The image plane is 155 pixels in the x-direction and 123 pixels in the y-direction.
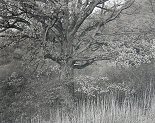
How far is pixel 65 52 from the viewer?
11312 mm

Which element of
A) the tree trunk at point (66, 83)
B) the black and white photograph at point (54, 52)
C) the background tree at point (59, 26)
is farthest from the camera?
the tree trunk at point (66, 83)

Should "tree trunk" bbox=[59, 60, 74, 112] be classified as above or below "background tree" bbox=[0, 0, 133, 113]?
below

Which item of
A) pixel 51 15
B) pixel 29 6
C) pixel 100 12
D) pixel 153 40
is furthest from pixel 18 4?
pixel 153 40

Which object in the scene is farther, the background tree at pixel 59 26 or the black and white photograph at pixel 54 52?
the black and white photograph at pixel 54 52

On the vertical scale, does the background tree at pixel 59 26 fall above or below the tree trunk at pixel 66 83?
above

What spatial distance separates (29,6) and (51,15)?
71 centimetres

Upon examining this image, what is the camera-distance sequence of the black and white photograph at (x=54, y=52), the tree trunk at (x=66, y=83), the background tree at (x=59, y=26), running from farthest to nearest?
the tree trunk at (x=66, y=83)
the black and white photograph at (x=54, y=52)
the background tree at (x=59, y=26)

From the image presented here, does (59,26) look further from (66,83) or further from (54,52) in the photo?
(66,83)

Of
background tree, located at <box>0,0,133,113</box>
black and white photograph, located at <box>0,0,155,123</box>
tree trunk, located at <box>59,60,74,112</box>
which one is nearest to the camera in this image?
background tree, located at <box>0,0,133,113</box>

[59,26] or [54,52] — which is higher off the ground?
[59,26]

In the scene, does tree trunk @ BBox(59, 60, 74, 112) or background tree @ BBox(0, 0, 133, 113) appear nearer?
background tree @ BBox(0, 0, 133, 113)

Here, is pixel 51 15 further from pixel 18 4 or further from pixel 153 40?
pixel 153 40

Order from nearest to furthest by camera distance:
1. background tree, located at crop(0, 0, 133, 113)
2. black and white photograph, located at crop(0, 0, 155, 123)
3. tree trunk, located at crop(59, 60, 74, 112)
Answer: background tree, located at crop(0, 0, 133, 113) < black and white photograph, located at crop(0, 0, 155, 123) < tree trunk, located at crop(59, 60, 74, 112)

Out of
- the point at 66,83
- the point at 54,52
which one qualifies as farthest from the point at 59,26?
the point at 66,83
